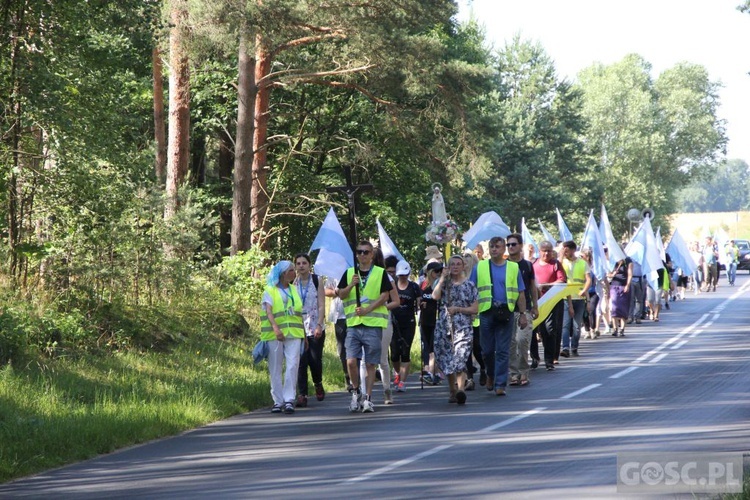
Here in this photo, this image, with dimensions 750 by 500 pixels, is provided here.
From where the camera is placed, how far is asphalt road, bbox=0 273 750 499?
9.28m

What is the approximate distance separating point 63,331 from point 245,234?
457 inches

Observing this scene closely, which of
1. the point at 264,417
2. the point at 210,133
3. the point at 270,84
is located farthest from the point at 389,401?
the point at 210,133

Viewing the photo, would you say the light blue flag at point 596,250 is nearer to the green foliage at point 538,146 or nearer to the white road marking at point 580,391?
the white road marking at point 580,391

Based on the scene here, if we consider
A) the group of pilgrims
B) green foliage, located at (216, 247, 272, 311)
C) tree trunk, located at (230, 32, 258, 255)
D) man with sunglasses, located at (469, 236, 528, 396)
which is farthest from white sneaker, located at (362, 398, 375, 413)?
tree trunk, located at (230, 32, 258, 255)

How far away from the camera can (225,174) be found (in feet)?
134

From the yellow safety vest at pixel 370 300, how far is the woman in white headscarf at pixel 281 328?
74 cm

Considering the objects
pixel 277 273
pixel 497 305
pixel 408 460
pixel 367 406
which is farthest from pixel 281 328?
pixel 408 460

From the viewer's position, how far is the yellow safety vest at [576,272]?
22.2 m

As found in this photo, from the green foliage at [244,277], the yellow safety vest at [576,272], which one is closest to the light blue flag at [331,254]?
the yellow safety vest at [576,272]

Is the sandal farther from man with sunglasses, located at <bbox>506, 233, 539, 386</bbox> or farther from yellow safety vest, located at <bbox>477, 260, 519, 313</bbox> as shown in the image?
man with sunglasses, located at <bbox>506, 233, 539, 386</bbox>

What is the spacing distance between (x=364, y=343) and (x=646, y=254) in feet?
61.7

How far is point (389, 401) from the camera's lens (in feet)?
50.1

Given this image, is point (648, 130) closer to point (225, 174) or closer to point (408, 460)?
point (225, 174)

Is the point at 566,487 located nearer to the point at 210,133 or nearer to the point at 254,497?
the point at 254,497
